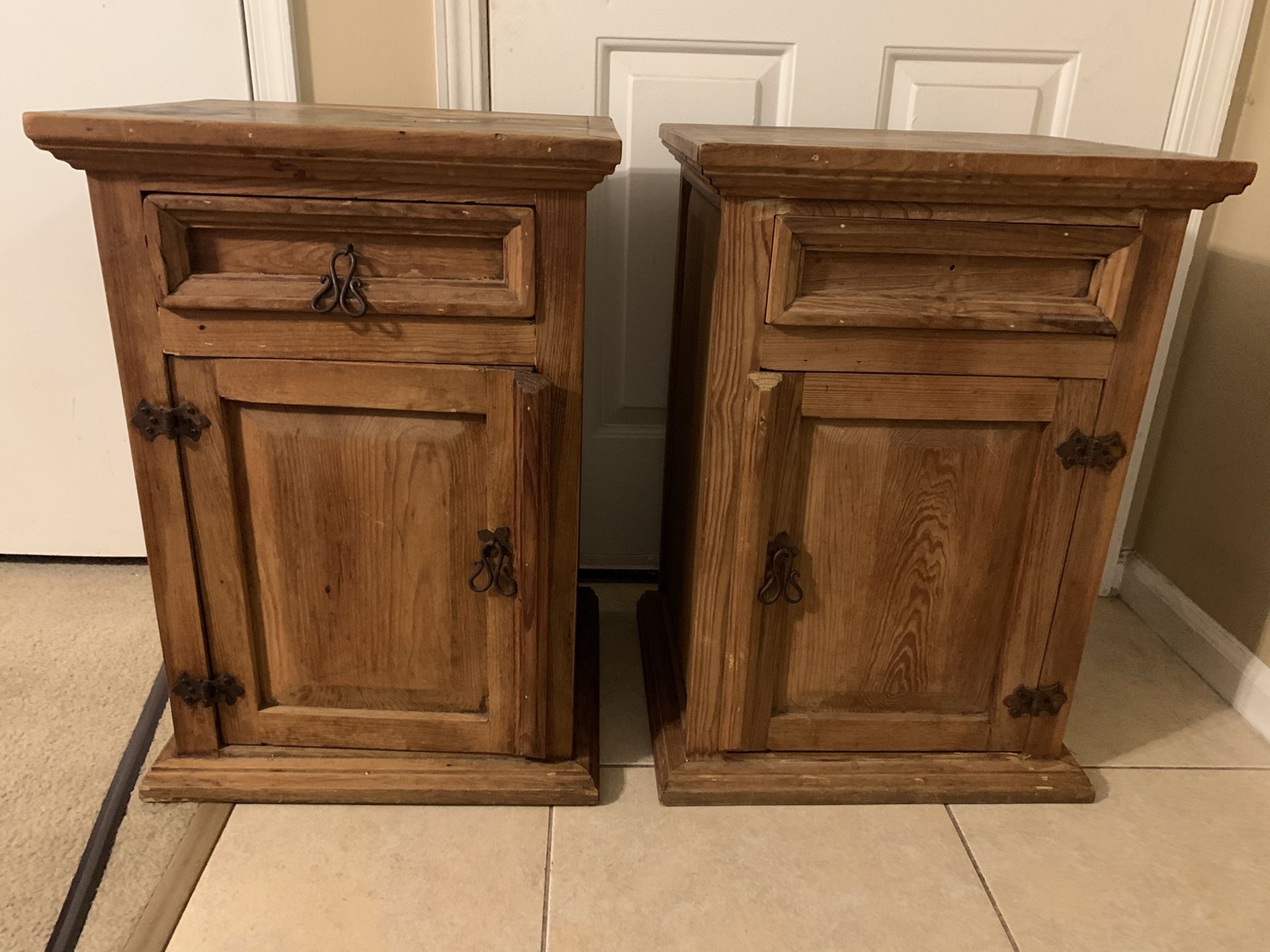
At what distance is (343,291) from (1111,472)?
2.91 feet

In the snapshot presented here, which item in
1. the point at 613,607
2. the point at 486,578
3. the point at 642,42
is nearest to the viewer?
the point at 486,578

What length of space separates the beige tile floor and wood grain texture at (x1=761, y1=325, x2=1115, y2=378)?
22.5 inches

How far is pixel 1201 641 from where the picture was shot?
58.8 inches

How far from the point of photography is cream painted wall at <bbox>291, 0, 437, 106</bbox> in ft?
4.43

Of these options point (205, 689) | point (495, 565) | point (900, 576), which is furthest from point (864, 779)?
point (205, 689)

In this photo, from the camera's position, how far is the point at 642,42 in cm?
138

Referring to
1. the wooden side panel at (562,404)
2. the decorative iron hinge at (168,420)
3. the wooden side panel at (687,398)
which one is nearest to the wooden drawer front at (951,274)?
the wooden side panel at (687,398)

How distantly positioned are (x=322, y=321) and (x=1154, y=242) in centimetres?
89

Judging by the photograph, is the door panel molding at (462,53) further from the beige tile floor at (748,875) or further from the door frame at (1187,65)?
the beige tile floor at (748,875)

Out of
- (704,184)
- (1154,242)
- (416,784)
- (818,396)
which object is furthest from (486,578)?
(1154,242)

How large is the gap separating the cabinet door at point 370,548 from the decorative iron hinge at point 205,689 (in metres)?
0.01

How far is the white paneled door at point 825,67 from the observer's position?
4.49 ft

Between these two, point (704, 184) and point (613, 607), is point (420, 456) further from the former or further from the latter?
point (613, 607)

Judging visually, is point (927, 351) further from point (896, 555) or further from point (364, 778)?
point (364, 778)
